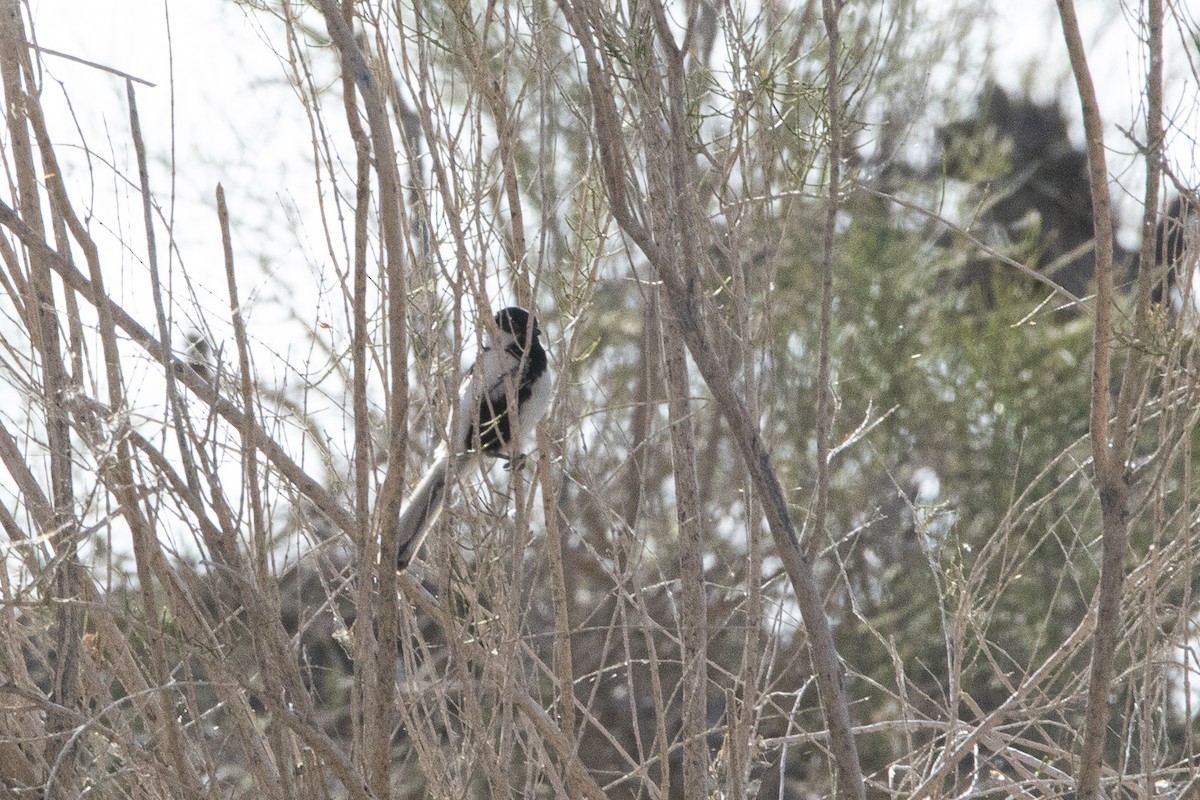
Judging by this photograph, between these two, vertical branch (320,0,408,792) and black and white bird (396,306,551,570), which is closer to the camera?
vertical branch (320,0,408,792)

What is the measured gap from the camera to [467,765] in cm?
213

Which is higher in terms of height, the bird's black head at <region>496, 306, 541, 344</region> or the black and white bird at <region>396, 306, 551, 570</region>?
the bird's black head at <region>496, 306, 541, 344</region>

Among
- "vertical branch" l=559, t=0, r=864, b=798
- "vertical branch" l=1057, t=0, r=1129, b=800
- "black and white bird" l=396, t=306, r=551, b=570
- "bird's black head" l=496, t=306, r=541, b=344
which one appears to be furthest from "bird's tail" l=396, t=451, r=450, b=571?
"vertical branch" l=1057, t=0, r=1129, b=800

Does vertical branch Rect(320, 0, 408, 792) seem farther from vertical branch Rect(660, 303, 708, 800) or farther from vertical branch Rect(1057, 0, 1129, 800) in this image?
vertical branch Rect(1057, 0, 1129, 800)

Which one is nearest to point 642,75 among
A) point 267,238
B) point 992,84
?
point 267,238

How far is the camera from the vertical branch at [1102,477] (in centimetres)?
181

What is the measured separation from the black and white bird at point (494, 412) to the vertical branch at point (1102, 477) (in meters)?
0.80

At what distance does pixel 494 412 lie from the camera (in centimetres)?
266

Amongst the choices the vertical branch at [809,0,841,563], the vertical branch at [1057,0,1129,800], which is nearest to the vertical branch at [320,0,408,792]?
the vertical branch at [809,0,841,563]

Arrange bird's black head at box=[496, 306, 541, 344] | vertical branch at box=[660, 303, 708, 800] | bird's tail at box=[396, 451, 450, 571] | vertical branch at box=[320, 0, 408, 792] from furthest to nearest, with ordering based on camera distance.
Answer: bird's black head at box=[496, 306, 541, 344], bird's tail at box=[396, 451, 450, 571], vertical branch at box=[660, 303, 708, 800], vertical branch at box=[320, 0, 408, 792]

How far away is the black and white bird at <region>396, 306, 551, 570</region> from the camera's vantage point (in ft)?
6.32

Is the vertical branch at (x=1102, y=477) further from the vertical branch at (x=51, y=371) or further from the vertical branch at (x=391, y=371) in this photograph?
the vertical branch at (x=51, y=371)

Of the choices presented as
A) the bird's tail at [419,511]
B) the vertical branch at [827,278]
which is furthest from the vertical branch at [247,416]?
the vertical branch at [827,278]

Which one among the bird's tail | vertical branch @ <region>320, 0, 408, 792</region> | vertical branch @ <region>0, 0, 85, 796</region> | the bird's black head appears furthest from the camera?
the bird's black head
